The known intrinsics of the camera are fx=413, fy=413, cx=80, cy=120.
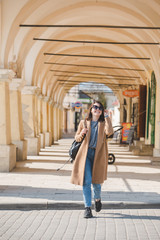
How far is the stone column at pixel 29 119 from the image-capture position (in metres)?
17.2

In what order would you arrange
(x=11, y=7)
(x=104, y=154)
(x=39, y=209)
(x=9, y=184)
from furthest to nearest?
(x=11, y=7)
(x=9, y=184)
(x=39, y=209)
(x=104, y=154)

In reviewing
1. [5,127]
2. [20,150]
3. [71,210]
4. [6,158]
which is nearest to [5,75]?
[5,127]

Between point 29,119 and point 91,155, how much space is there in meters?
11.9

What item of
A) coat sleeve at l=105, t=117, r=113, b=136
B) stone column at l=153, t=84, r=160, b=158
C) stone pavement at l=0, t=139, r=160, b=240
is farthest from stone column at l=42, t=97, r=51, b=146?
coat sleeve at l=105, t=117, r=113, b=136

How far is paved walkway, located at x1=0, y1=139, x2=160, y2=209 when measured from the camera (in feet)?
21.5

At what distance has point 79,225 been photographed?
5.30 metres

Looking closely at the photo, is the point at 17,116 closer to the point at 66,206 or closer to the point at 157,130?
the point at 157,130

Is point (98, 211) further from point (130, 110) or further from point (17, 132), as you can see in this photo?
point (130, 110)

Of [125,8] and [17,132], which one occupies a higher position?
[125,8]

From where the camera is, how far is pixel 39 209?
21.2 ft

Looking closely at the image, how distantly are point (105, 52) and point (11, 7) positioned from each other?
13.1 meters

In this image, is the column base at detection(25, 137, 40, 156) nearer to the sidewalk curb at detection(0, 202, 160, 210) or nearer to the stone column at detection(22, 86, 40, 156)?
the stone column at detection(22, 86, 40, 156)

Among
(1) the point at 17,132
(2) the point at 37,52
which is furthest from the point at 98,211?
(2) the point at 37,52

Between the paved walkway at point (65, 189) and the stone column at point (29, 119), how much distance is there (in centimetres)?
497
